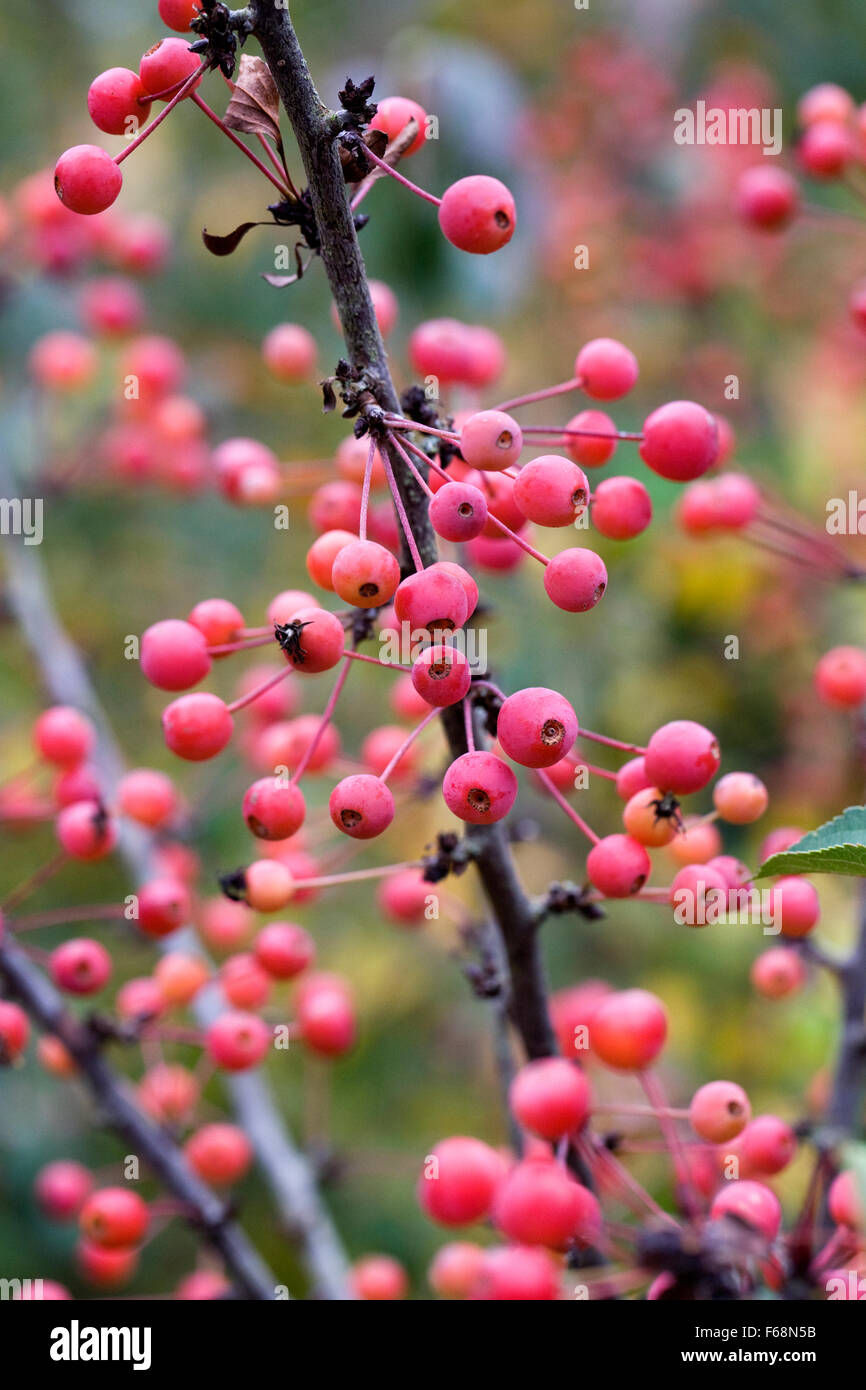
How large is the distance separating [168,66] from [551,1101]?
118 cm

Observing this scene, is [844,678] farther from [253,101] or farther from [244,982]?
[253,101]

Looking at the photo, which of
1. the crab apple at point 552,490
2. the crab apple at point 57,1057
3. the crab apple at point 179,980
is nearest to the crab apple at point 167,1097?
the crab apple at point 57,1057

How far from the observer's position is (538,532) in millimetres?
3660

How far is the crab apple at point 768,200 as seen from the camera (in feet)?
8.20

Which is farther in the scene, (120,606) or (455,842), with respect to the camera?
(120,606)

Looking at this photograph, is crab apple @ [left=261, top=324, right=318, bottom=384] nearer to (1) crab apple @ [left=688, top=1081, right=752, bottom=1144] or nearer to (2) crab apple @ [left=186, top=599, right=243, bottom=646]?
(2) crab apple @ [left=186, top=599, right=243, bottom=646]

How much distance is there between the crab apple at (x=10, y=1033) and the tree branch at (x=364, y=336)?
81 centimetres

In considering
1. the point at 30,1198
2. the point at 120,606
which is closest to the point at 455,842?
the point at 30,1198

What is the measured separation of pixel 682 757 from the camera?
1365 millimetres

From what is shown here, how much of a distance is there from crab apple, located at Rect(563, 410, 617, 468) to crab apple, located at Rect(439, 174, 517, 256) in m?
0.25

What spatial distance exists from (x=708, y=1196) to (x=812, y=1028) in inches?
38.9

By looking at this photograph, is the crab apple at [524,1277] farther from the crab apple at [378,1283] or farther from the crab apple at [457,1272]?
the crab apple at [378,1283]

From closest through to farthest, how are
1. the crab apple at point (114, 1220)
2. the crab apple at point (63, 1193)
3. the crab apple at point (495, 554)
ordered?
the crab apple at point (495, 554) → the crab apple at point (114, 1220) → the crab apple at point (63, 1193)
